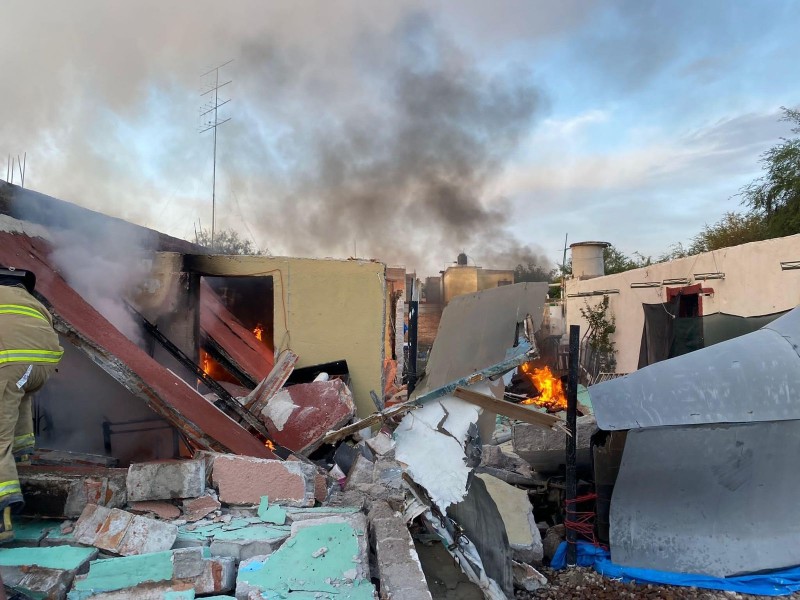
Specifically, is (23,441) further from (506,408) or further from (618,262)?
(618,262)

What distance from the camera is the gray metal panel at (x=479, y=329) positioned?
3.94 meters

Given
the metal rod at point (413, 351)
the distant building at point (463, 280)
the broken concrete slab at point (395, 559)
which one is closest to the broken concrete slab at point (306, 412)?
the metal rod at point (413, 351)

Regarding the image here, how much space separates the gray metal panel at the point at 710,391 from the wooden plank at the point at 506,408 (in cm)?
35

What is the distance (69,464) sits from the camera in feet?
12.5

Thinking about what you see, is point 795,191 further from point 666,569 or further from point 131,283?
point 131,283

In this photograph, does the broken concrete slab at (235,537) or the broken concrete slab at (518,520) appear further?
the broken concrete slab at (518,520)

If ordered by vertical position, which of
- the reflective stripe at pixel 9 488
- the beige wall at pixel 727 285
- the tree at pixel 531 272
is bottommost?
the reflective stripe at pixel 9 488

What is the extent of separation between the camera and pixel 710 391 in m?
3.53

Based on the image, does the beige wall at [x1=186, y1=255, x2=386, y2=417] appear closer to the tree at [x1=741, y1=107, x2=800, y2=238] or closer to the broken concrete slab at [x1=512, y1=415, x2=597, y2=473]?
the broken concrete slab at [x1=512, y1=415, x2=597, y2=473]

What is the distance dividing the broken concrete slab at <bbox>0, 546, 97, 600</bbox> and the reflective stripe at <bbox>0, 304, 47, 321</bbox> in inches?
48.8

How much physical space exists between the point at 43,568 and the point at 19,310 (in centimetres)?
135

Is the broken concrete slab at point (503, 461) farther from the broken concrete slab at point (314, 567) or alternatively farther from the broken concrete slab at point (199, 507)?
the broken concrete slab at point (199, 507)

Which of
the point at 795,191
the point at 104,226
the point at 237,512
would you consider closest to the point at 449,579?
the point at 237,512

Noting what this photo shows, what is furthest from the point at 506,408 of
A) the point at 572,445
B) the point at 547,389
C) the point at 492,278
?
the point at 492,278
